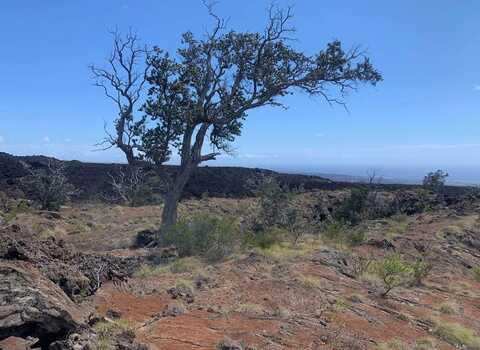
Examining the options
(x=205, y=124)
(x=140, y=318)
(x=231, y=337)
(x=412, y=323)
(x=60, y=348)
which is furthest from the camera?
(x=205, y=124)

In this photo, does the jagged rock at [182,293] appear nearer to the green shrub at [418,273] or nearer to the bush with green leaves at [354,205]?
the green shrub at [418,273]

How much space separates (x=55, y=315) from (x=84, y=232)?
1556 cm

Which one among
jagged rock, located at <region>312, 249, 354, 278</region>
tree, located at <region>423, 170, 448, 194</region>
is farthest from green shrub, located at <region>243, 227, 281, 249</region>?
tree, located at <region>423, 170, 448, 194</region>

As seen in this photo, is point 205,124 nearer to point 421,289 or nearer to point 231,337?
point 421,289

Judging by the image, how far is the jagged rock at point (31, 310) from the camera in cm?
600

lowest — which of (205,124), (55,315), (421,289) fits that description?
(421,289)

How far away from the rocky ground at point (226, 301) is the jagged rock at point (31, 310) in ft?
0.04

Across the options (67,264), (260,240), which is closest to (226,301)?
(67,264)

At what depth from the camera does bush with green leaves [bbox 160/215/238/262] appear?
1467 cm

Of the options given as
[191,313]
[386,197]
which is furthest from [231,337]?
[386,197]

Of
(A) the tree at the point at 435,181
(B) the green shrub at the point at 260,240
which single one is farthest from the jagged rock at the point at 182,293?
(A) the tree at the point at 435,181

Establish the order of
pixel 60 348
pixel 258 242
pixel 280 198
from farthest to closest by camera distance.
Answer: pixel 280 198 → pixel 258 242 → pixel 60 348

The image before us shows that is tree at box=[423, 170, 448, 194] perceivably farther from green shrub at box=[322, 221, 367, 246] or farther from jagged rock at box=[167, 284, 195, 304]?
jagged rock at box=[167, 284, 195, 304]

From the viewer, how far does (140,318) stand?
27.4ft
